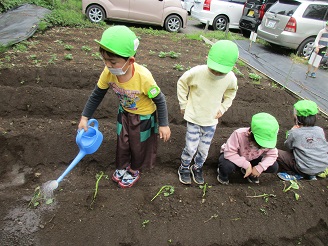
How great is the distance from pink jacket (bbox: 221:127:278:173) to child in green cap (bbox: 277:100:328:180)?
62 centimetres

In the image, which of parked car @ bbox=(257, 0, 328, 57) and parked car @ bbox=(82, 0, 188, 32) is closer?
parked car @ bbox=(257, 0, 328, 57)

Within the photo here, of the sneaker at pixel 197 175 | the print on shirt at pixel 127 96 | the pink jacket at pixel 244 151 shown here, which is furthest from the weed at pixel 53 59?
the pink jacket at pixel 244 151

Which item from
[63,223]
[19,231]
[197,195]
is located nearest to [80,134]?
[63,223]

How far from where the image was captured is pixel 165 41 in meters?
7.76

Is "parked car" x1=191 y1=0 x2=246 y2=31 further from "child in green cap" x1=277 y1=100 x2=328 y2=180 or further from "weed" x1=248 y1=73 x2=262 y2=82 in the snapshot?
"child in green cap" x1=277 y1=100 x2=328 y2=180

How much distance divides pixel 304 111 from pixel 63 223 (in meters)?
3.03

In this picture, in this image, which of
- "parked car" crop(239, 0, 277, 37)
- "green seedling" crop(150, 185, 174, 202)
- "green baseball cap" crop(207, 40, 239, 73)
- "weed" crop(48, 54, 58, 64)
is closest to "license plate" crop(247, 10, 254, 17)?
"parked car" crop(239, 0, 277, 37)

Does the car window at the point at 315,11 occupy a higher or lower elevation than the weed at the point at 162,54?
higher

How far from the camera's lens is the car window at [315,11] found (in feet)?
25.6

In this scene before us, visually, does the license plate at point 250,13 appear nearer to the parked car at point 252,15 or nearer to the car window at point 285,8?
the parked car at point 252,15

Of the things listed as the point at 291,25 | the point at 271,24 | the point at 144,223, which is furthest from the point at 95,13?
→ the point at 144,223

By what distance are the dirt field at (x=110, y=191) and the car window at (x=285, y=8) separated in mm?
4594

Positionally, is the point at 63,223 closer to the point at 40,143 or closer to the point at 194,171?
the point at 40,143

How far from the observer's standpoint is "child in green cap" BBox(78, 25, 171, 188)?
1934mm
